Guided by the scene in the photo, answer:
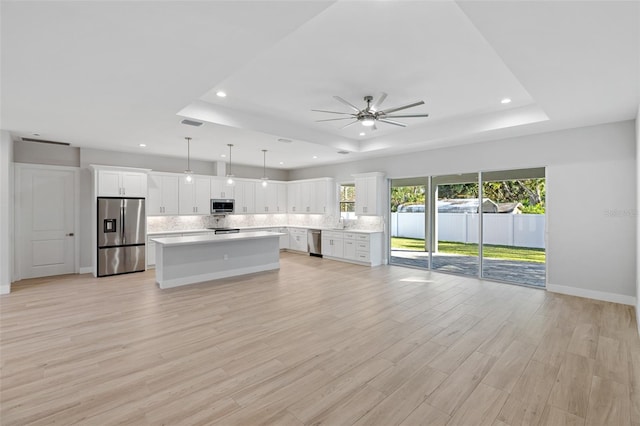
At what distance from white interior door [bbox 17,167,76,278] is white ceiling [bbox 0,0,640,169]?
1.29 metres

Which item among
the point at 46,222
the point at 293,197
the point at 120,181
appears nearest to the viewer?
the point at 46,222

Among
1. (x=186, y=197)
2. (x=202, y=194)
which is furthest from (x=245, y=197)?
(x=186, y=197)

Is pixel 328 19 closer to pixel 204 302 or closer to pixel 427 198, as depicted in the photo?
pixel 204 302

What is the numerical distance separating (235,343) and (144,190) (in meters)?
5.40

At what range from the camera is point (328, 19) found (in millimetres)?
2582

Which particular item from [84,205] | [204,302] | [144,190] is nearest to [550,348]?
[204,302]

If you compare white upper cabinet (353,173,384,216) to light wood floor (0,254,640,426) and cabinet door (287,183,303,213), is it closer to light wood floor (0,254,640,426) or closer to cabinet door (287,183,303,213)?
cabinet door (287,183,303,213)

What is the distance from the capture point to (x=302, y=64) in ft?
11.2

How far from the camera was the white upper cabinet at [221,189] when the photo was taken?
8.67 m

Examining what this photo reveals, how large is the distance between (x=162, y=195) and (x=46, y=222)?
92.2 inches

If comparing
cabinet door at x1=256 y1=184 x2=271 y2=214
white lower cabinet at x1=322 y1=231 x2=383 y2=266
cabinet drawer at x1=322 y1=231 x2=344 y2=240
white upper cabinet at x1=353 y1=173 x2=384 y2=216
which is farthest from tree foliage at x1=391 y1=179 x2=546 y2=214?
cabinet door at x1=256 y1=184 x2=271 y2=214

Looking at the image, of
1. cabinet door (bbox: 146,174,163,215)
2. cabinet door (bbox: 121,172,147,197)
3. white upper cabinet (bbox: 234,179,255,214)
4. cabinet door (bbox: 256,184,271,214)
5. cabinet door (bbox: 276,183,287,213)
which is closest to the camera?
cabinet door (bbox: 121,172,147,197)

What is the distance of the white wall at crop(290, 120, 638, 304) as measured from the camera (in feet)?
15.2

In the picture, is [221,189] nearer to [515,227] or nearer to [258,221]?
[258,221]
